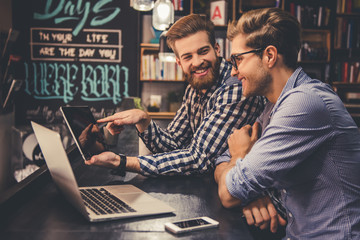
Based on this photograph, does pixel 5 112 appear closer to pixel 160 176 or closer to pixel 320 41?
pixel 160 176

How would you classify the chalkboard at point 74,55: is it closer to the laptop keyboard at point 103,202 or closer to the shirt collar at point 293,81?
the laptop keyboard at point 103,202

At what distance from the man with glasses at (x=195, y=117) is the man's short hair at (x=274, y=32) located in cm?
33

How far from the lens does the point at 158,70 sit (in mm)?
4168

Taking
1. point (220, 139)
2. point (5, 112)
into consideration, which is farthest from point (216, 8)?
point (220, 139)

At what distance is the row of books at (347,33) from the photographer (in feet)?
14.0

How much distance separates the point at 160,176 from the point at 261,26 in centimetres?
69

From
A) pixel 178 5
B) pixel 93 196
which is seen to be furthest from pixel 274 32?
pixel 178 5

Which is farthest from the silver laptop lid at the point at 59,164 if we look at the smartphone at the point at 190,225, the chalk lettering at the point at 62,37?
the chalk lettering at the point at 62,37

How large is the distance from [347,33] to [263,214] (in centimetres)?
399

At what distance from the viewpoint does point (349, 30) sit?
4.30 m

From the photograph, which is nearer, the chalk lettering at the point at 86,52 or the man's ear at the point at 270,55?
the man's ear at the point at 270,55

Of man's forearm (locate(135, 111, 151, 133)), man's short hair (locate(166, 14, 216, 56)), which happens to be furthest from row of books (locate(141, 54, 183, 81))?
man's forearm (locate(135, 111, 151, 133))

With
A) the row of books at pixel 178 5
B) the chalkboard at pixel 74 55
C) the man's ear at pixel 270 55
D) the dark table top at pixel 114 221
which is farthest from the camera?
the chalkboard at pixel 74 55

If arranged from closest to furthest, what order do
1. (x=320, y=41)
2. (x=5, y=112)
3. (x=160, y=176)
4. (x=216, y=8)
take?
(x=160, y=176) → (x=5, y=112) → (x=216, y=8) → (x=320, y=41)
